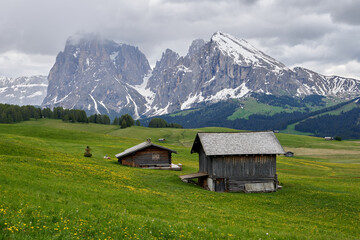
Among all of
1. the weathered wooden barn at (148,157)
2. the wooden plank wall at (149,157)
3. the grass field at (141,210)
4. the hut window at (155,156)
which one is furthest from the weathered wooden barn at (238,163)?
the hut window at (155,156)

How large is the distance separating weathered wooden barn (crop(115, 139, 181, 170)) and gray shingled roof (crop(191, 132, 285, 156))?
1532cm

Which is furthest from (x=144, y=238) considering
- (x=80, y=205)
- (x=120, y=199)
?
(x=120, y=199)

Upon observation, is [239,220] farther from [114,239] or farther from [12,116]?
[12,116]

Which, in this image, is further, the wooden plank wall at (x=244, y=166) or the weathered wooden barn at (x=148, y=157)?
the weathered wooden barn at (x=148, y=157)

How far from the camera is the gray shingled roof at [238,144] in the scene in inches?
1750

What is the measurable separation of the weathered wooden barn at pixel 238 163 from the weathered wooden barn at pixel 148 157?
15463 mm

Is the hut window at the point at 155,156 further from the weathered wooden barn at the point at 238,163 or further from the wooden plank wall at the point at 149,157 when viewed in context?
the weathered wooden barn at the point at 238,163

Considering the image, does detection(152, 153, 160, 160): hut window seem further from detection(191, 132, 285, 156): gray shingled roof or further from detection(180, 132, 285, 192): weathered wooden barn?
detection(180, 132, 285, 192): weathered wooden barn

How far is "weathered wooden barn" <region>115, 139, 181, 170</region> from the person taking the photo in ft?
193

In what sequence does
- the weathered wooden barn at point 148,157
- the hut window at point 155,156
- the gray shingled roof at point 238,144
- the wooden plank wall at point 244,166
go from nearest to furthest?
the gray shingled roof at point 238,144 → the wooden plank wall at point 244,166 → the weathered wooden barn at point 148,157 → the hut window at point 155,156

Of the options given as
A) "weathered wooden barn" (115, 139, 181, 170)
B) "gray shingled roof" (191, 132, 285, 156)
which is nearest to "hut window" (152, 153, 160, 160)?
"weathered wooden barn" (115, 139, 181, 170)

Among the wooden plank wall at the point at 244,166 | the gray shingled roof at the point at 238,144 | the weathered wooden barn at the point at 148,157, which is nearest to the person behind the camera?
the gray shingled roof at the point at 238,144

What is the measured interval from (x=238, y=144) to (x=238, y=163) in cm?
295

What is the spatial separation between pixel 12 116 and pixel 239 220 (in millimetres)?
183086
